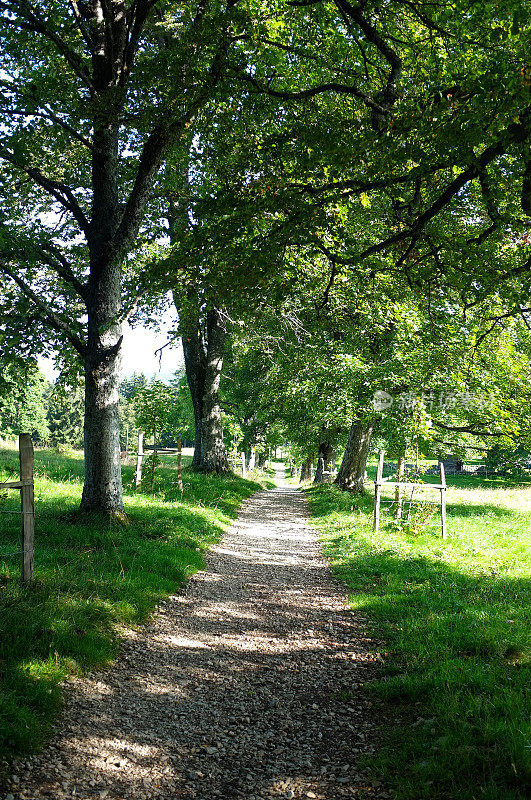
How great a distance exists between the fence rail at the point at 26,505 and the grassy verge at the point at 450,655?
4.08m

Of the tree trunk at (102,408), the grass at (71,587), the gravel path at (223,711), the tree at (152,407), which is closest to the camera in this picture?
the gravel path at (223,711)

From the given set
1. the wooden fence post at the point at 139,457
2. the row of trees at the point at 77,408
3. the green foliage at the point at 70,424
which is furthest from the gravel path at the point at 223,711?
the green foliage at the point at 70,424

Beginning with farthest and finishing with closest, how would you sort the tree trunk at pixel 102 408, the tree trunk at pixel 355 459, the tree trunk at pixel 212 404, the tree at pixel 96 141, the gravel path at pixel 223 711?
the tree trunk at pixel 355 459 → the tree trunk at pixel 212 404 → the tree trunk at pixel 102 408 → the tree at pixel 96 141 → the gravel path at pixel 223 711

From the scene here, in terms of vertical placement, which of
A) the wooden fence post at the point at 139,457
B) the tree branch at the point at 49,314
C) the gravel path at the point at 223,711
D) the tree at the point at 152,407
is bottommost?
the gravel path at the point at 223,711

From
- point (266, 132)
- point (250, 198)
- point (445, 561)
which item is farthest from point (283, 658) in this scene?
point (266, 132)

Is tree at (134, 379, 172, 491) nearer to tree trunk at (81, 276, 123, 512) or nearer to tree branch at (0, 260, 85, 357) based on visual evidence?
tree branch at (0, 260, 85, 357)

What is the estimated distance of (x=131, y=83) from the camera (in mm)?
8094

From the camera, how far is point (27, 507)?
19.8 ft

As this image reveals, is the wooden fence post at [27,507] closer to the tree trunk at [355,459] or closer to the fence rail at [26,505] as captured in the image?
the fence rail at [26,505]

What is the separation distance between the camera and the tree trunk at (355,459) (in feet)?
72.0

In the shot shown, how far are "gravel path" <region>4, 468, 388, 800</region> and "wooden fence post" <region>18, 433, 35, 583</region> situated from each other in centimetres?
152

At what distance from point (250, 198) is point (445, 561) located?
7.45 m

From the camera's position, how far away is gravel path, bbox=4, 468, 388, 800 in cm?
360

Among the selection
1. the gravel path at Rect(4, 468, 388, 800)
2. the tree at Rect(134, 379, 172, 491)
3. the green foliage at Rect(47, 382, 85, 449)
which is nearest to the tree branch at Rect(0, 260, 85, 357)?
the gravel path at Rect(4, 468, 388, 800)
